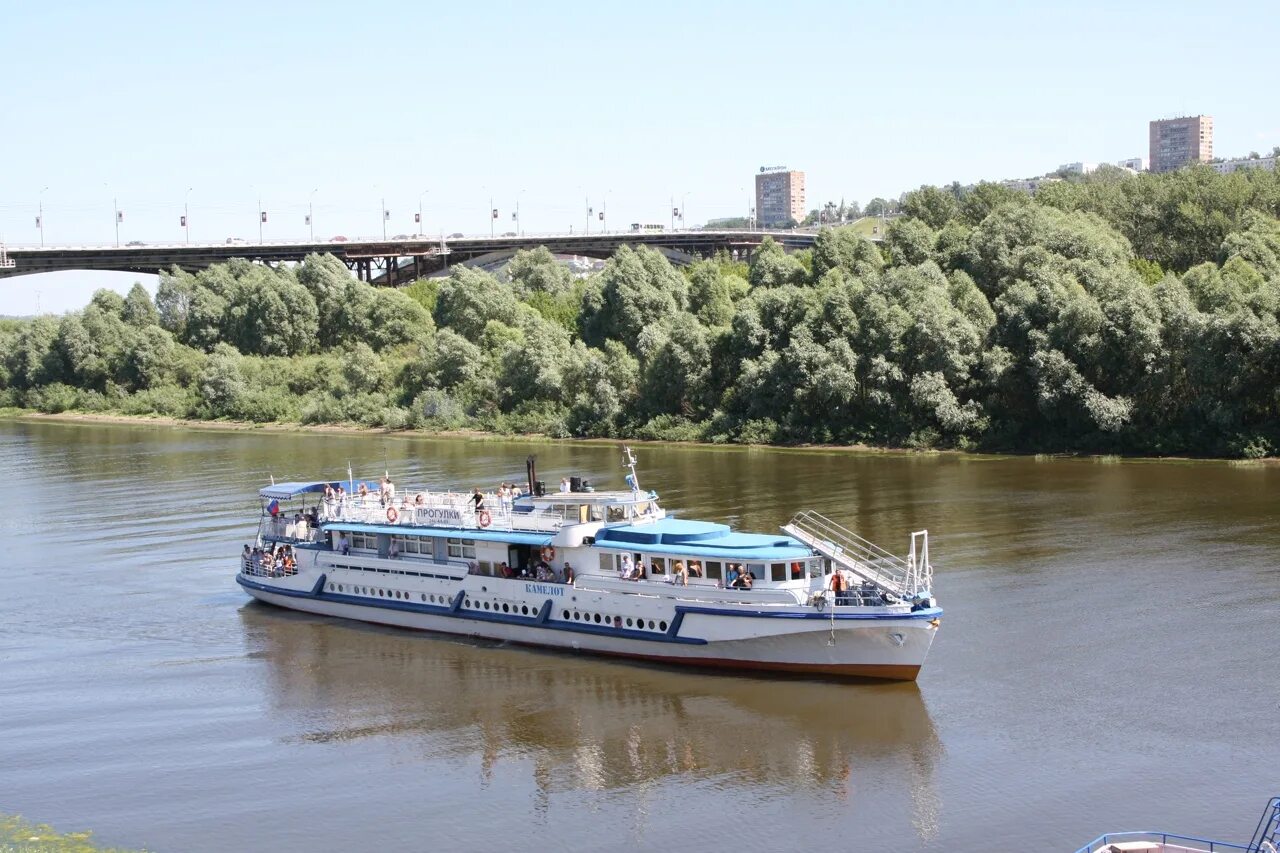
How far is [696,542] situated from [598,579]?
2.91m

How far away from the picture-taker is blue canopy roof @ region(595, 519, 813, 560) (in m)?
33.1

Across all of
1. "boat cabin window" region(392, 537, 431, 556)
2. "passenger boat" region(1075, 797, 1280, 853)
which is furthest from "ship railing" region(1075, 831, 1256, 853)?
"boat cabin window" region(392, 537, 431, 556)

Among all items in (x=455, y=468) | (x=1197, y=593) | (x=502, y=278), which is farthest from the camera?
(x=502, y=278)

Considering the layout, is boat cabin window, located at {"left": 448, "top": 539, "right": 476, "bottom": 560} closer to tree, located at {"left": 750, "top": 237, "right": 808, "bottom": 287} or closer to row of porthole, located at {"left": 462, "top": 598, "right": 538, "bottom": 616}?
row of porthole, located at {"left": 462, "top": 598, "right": 538, "bottom": 616}

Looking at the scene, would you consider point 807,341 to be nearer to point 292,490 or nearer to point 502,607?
point 292,490

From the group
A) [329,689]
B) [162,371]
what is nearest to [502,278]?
[162,371]

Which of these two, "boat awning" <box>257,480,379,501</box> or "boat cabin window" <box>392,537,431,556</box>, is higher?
"boat awning" <box>257,480,379,501</box>

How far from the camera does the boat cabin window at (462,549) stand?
38.6 m

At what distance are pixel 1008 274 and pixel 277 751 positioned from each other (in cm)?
6119

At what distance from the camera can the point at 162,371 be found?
379 ft

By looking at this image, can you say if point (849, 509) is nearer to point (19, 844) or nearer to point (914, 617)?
point (914, 617)

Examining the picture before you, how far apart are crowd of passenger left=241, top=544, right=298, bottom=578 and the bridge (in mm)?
92375

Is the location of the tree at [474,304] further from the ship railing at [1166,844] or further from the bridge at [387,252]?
the ship railing at [1166,844]

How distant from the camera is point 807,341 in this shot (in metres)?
79.2
